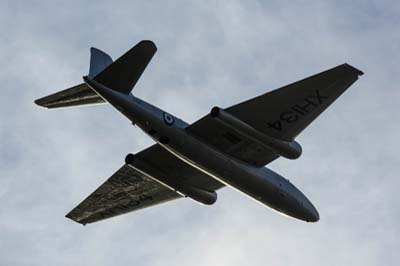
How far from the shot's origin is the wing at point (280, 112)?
1265 inches

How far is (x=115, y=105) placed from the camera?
33.3 metres

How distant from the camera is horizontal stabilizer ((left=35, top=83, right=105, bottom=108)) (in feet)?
116

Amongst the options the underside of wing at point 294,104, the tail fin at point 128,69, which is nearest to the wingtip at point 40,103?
the tail fin at point 128,69

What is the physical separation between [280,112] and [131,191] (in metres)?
13.4

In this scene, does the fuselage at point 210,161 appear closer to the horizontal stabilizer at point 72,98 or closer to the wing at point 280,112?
the wing at point 280,112

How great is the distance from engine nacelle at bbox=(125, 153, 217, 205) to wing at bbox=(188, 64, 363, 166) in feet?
17.7

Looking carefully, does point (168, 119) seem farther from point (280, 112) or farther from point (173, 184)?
point (173, 184)

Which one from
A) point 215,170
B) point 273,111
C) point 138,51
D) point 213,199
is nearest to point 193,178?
point 213,199

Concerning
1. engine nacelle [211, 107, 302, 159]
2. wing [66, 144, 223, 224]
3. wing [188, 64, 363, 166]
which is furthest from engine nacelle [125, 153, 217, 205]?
engine nacelle [211, 107, 302, 159]

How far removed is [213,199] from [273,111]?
9.42 meters

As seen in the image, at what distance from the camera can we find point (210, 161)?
35000 mm

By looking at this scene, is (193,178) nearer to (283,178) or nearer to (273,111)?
(283,178)

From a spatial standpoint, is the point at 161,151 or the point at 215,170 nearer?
the point at 215,170

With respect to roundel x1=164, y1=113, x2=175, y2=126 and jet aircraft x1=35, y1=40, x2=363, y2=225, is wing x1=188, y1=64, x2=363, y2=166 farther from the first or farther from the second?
roundel x1=164, y1=113, x2=175, y2=126
